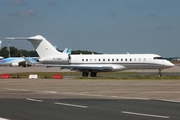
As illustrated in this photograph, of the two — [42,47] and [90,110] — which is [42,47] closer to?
[42,47]

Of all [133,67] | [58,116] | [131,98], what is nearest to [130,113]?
[58,116]

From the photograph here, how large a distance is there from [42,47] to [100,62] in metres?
7.66

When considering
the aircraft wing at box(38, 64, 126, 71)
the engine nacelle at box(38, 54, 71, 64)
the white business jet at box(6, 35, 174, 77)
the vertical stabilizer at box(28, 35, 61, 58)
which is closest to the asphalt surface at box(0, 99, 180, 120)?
the aircraft wing at box(38, 64, 126, 71)

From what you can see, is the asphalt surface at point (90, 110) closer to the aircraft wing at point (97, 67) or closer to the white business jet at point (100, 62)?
the aircraft wing at point (97, 67)

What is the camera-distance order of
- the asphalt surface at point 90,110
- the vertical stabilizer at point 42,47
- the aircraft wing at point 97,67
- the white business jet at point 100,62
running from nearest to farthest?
1. the asphalt surface at point 90,110
2. the aircraft wing at point 97,67
3. the white business jet at point 100,62
4. the vertical stabilizer at point 42,47

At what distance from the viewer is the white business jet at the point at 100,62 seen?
1948 inches

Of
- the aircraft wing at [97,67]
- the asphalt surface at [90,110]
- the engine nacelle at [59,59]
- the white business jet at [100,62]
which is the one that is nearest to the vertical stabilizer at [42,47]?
the white business jet at [100,62]

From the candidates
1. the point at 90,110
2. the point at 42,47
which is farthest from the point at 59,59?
the point at 90,110

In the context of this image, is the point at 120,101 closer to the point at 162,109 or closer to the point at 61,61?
the point at 162,109

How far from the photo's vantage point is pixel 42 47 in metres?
52.9

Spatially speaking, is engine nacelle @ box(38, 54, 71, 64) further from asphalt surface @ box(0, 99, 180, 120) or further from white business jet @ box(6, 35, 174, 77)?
asphalt surface @ box(0, 99, 180, 120)

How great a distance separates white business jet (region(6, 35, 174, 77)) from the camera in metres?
49.5

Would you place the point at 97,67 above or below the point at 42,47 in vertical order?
below

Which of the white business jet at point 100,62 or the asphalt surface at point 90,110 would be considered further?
the white business jet at point 100,62
